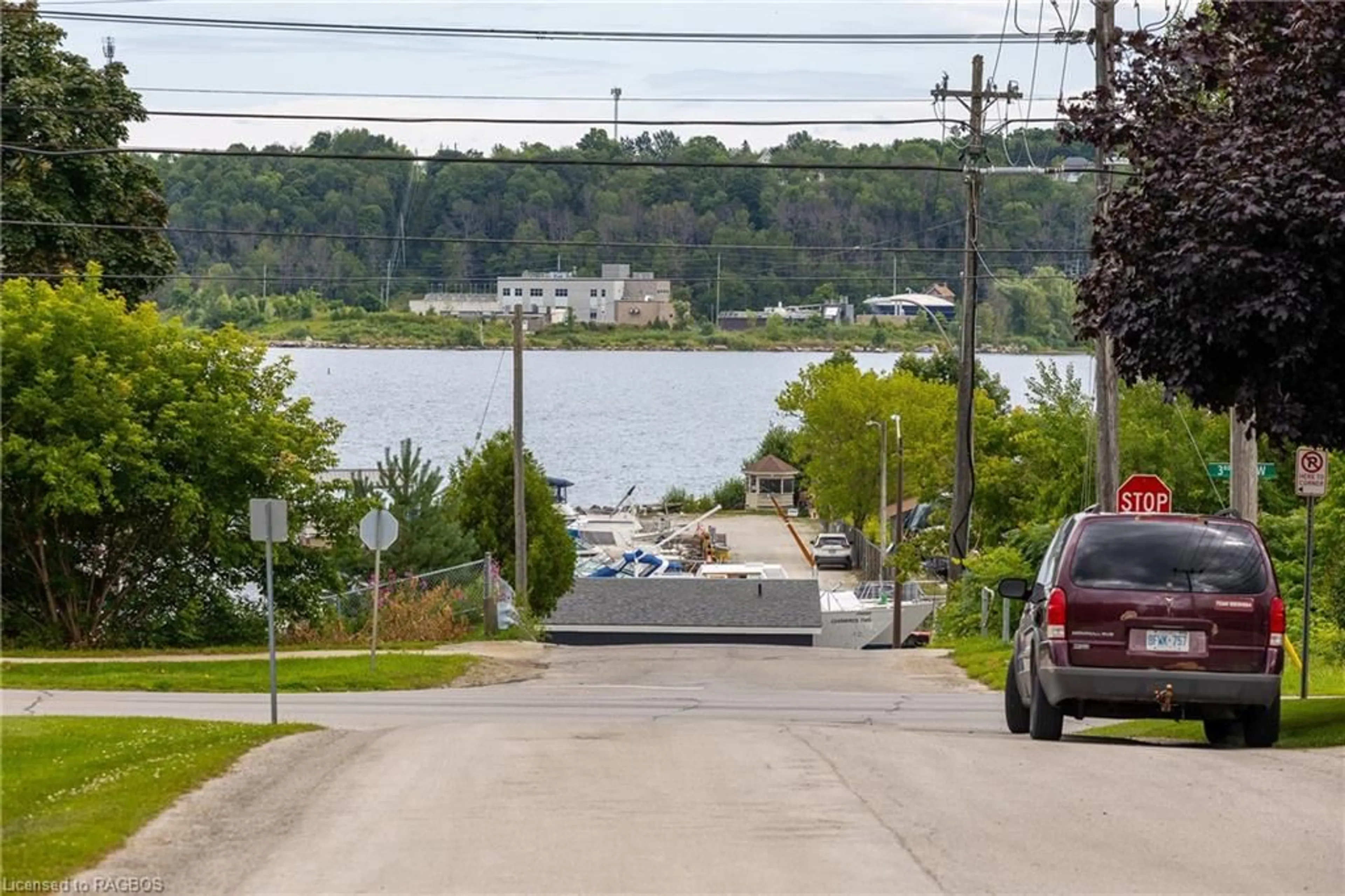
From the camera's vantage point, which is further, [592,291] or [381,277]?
[592,291]

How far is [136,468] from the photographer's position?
108 feet

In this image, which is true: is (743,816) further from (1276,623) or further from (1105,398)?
(1105,398)

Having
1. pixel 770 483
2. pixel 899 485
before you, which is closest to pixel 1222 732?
pixel 899 485

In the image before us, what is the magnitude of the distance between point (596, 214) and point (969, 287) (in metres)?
61.5

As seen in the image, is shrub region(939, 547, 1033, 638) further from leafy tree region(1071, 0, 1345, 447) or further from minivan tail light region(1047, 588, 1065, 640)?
minivan tail light region(1047, 588, 1065, 640)

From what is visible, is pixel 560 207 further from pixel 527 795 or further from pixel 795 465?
pixel 527 795

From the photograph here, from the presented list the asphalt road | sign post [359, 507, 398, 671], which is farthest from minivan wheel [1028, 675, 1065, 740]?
sign post [359, 507, 398, 671]

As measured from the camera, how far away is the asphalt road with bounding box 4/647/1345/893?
10172 mm

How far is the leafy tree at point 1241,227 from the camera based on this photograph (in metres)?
15.8

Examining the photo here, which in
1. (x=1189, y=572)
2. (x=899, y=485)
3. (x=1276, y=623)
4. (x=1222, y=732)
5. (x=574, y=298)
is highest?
(x=574, y=298)

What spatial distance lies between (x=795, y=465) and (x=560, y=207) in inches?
1406

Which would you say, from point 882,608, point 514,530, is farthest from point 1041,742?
point 882,608

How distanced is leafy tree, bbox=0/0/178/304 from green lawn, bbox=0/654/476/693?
13.6 meters

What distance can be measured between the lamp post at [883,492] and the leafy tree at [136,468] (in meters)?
34.7
